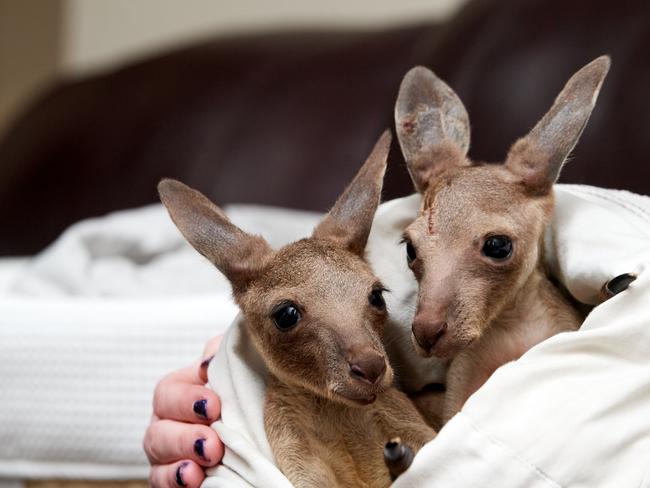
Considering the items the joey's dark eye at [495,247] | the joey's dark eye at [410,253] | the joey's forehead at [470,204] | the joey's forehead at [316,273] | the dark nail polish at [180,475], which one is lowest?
the dark nail polish at [180,475]

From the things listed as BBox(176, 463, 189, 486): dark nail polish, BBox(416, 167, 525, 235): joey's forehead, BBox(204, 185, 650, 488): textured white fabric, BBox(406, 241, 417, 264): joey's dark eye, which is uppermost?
BBox(416, 167, 525, 235): joey's forehead

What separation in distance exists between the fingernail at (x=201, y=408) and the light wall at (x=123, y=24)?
71.1 inches

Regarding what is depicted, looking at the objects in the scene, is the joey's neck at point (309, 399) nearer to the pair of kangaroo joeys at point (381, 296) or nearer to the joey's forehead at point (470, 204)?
the pair of kangaroo joeys at point (381, 296)

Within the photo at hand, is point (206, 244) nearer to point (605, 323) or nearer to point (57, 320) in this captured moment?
point (605, 323)

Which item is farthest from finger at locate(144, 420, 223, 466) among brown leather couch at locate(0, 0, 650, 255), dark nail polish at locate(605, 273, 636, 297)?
brown leather couch at locate(0, 0, 650, 255)

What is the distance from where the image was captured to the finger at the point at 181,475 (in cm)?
91

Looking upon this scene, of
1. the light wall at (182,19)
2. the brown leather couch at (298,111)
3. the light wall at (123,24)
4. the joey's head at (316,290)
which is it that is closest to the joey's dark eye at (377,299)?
the joey's head at (316,290)

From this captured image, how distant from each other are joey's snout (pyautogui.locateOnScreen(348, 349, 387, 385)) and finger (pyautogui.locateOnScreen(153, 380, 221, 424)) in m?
0.21

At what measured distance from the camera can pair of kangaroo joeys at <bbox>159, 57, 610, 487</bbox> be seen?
31.7 inches

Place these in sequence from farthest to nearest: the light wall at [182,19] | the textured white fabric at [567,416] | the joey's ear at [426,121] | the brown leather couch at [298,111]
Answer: the light wall at [182,19] → the brown leather couch at [298,111] → the joey's ear at [426,121] → the textured white fabric at [567,416]

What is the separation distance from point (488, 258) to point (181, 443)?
1.17ft

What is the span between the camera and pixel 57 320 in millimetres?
1506

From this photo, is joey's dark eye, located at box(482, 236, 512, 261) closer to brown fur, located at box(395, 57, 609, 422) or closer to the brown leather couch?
brown fur, located at box(395, 57, 609, 422)

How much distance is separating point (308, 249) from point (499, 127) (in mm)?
1000
